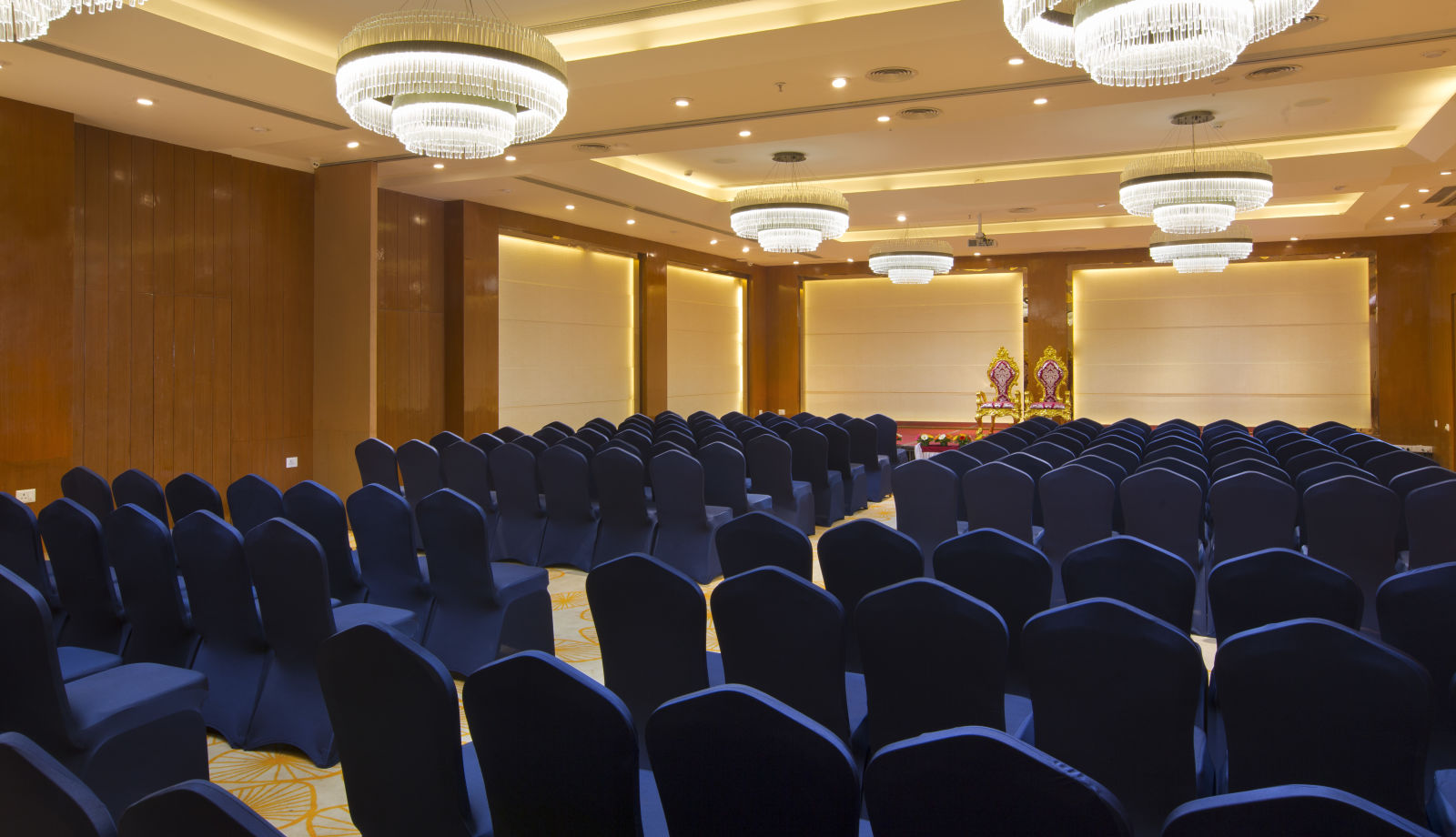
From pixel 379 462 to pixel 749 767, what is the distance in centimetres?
611

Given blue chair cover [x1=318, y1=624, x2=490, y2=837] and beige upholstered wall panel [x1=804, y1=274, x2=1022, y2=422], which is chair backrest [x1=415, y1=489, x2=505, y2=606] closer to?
blue chair cover [x1=318, y1=624, x2=490, y2=837]

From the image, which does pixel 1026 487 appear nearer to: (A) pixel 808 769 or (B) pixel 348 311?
(A) pixel 808 769

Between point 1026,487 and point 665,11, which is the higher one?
point 665,11

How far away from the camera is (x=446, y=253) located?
11703 millimetres

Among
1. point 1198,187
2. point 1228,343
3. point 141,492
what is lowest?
point 141,492

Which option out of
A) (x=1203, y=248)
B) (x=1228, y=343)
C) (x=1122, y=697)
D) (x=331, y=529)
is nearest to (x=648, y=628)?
(x=1122, y=697)

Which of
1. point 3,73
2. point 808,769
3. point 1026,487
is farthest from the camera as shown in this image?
point 3,73

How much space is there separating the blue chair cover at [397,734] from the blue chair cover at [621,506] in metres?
4.06

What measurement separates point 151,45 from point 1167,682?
6.78 m

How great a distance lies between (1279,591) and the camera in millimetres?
2857

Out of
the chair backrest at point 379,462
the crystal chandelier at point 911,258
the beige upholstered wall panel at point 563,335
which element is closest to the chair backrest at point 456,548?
the chair backrest at point 379,462

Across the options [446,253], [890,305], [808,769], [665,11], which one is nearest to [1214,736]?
[808,769]

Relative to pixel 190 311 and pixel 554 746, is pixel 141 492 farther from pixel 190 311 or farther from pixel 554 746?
pixel 190 311

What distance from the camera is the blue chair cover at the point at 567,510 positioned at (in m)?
6.61
